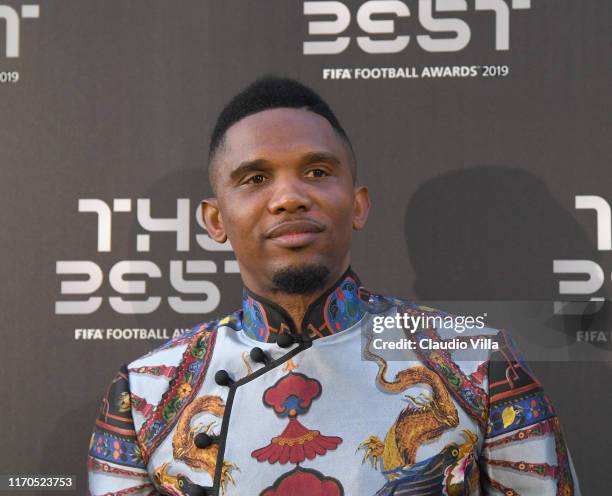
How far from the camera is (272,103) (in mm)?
1815

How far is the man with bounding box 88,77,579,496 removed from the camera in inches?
63.9

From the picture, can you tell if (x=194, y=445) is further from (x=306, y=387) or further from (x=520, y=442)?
(x=520, y=442)

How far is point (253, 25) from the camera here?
2.43m

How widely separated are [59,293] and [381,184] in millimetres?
962

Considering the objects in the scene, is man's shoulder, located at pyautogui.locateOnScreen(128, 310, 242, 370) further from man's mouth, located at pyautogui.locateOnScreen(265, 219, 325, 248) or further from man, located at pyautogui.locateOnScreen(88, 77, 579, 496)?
man's mouth, located at pyautogui.locateOnScreen(265, 219, 325, 248)

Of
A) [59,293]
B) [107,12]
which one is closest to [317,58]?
[107,12]

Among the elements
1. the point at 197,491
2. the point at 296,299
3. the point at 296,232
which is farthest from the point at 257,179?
the point at 197,491

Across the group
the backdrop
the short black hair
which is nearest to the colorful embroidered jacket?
the short black hair

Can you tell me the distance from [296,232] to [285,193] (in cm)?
8

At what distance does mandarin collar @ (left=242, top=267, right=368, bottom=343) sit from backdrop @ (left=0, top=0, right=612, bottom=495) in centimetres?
60

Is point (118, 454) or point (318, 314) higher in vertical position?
point (318, 314)

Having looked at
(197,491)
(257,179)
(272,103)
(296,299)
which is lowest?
(197,491)

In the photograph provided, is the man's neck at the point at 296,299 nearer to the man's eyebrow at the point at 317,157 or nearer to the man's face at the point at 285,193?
the man's face at the point at 285,193

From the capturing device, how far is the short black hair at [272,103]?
1.82m
